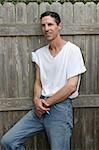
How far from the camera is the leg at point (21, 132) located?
13.3 feet

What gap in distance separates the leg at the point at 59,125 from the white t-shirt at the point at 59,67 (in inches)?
7.9

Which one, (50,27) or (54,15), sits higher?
(54,15)

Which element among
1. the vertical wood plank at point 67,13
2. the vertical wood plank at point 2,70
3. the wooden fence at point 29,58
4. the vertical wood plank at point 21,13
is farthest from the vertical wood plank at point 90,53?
the vertical wood plank at point 2,70

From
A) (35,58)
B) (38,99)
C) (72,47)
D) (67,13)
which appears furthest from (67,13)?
(38,99)

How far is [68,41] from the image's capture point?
4.41 metres

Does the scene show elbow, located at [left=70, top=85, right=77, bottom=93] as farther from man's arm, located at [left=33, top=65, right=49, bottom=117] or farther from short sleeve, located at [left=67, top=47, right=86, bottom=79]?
man's arm, located at [left=33, top=65, right=49, bottom=117]

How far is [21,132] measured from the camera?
408 centimetres

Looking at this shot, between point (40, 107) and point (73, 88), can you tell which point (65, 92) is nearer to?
point (73, 88)

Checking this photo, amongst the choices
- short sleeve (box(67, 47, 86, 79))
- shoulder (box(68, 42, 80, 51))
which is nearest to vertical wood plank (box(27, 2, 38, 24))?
shoulder (box(68, 42, 80, 51))

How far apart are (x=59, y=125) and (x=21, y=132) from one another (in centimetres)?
44

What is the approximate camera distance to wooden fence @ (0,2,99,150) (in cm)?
438

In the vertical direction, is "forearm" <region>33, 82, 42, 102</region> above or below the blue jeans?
above

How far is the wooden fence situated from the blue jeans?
0.47 m

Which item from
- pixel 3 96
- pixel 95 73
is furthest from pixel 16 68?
pixel 95 73
